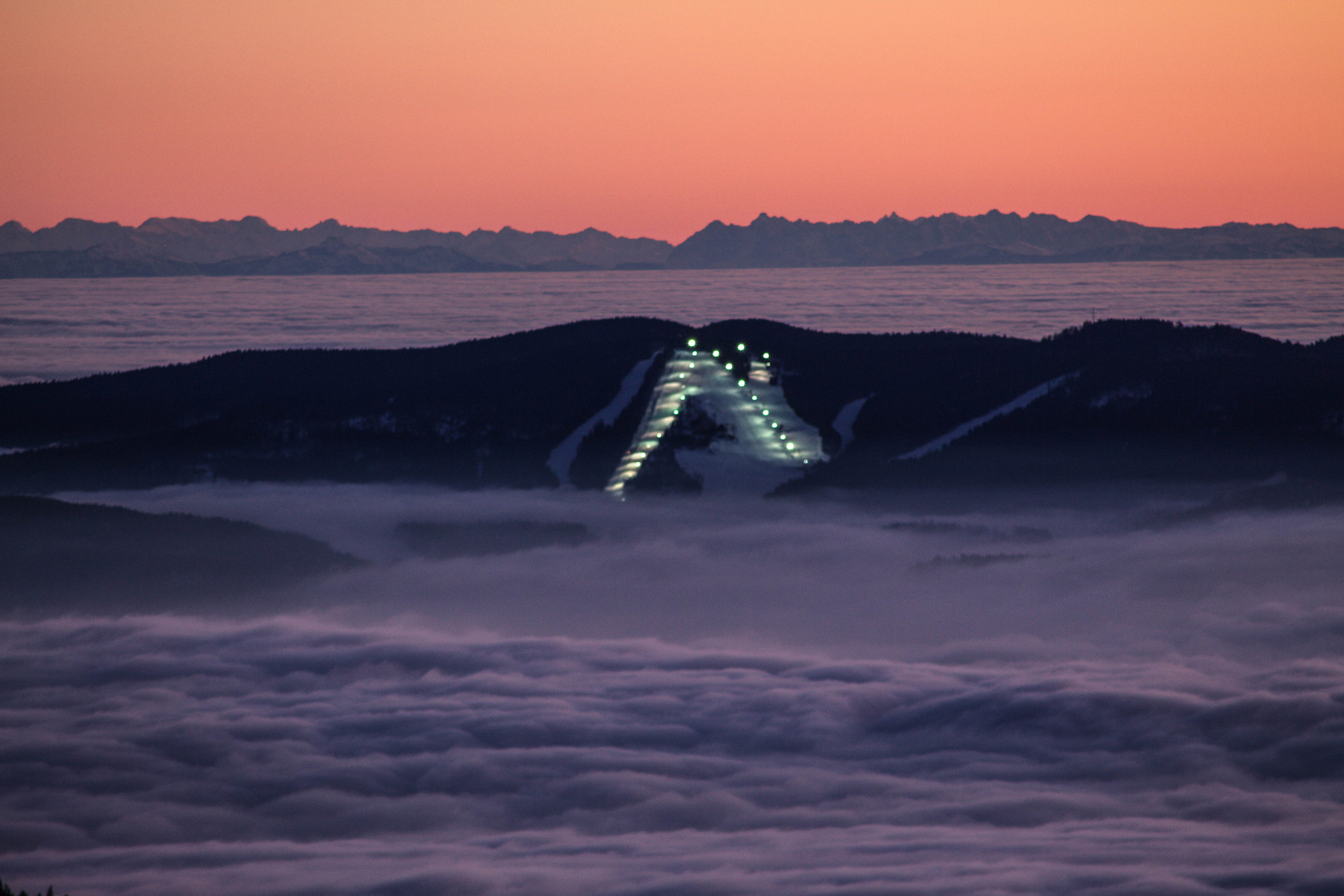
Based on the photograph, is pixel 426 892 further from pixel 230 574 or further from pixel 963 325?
pixel 963 325

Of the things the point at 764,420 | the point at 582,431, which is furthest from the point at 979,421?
the point at 582,431

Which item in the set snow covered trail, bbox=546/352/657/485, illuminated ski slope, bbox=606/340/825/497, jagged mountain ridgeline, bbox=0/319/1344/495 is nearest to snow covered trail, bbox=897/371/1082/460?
jagged mountain ridgeline, bbox=0/319/1344/495

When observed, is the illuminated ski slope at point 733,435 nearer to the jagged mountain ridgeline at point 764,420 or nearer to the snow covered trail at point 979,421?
the jagged mountain ridgeline at point 764,420

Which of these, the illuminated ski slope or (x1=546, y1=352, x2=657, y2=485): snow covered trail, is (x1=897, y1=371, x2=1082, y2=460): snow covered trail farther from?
(x1=546, y1=352, x2=657, y2=485): snow covered trail

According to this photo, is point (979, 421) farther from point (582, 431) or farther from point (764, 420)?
point (582, 431)

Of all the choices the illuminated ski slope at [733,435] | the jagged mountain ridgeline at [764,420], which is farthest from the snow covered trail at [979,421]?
the illuminated ski slope at [733,435]
